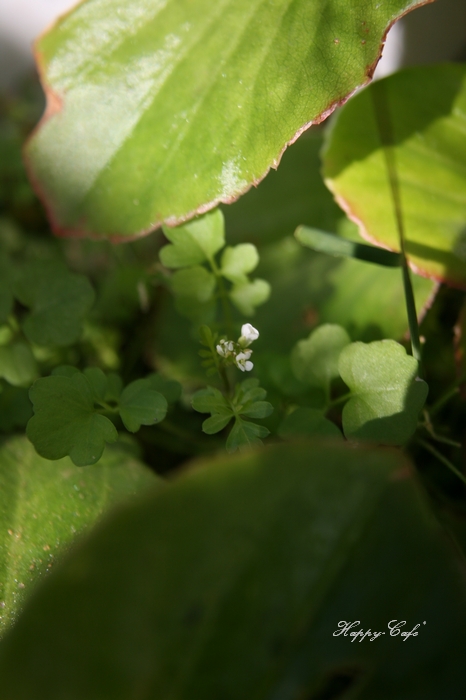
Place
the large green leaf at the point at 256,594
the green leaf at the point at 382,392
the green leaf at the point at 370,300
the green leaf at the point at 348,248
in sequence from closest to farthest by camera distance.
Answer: the large green leaf at the point at 256,594 < the green leaf at the point at 382,392 < the green leaf at the point at 348,248 < the green leaf at the point at 370,300

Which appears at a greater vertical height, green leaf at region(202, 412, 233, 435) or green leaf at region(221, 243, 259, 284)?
green leaf at region(221, 243, 259, 284)

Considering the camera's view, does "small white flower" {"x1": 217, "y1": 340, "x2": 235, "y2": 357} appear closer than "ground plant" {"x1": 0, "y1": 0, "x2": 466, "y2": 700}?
No

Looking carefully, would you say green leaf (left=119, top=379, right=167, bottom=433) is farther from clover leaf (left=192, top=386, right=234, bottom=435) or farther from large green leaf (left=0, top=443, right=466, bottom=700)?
large green leaf (left=0, top=443, right=466, bottom=700)

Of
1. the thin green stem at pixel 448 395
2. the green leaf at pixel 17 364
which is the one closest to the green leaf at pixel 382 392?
the thin green stem at pixel 448 395

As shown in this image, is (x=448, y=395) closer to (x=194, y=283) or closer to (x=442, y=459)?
(x=442, y=459)

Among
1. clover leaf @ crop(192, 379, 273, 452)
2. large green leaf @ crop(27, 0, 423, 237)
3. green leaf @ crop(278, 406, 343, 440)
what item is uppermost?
large green leaf @ crop(27, 0, 423, 237)

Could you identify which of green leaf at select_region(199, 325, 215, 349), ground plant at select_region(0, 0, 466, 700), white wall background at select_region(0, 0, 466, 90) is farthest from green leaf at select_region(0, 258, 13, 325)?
white wall background at select_region(0, 0, 466, 90)

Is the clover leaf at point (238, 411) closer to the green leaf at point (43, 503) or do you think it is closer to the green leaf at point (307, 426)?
the green leaf at point (307, 426)

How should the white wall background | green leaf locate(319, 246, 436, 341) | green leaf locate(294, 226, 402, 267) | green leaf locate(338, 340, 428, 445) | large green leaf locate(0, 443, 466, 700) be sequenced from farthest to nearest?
the white wall background → green leaf locate(319, 246, 436, 341) → green leaf locate(294, 226, 402, 267) → green leaf locate(338, 340, 428, 445) → large green leaf locate(0, 443, 466, 700)

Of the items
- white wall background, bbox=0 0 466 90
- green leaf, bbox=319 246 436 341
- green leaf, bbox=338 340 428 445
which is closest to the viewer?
green leaf, bbox=338 340 428 445
